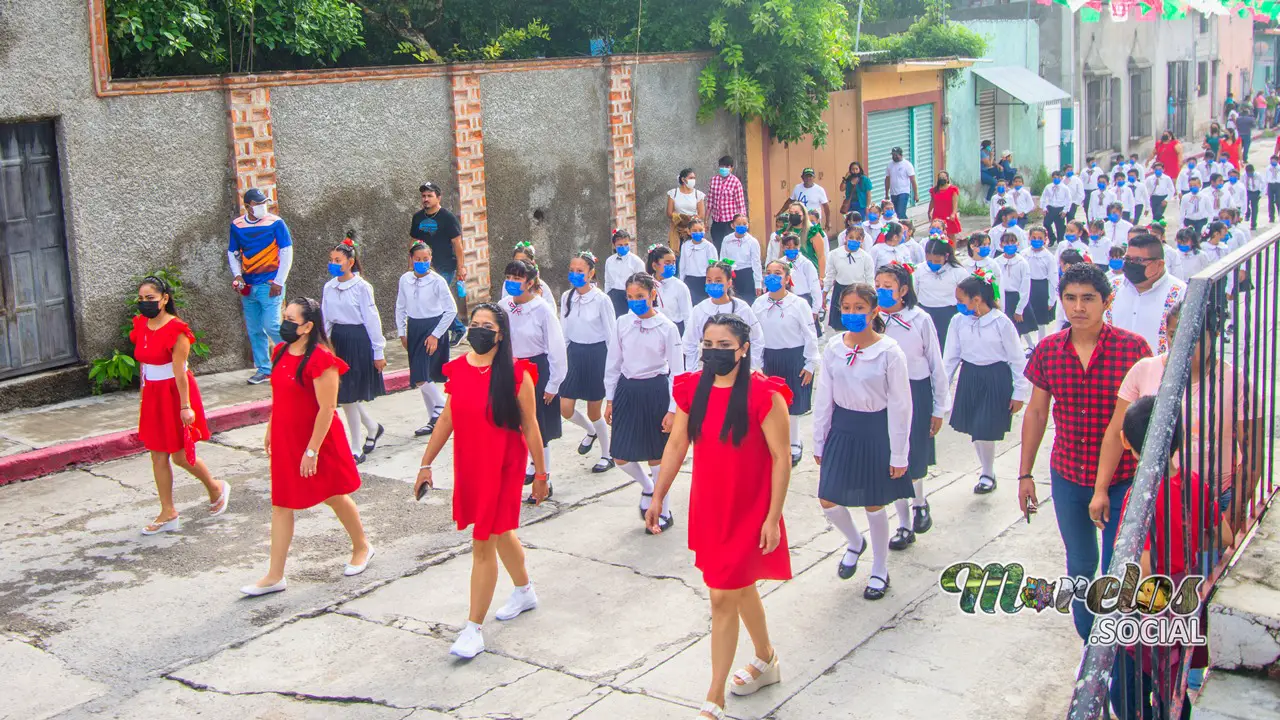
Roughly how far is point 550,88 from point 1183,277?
7422 mm

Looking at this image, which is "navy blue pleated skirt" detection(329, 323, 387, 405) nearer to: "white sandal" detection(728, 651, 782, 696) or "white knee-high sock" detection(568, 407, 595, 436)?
"white knee-high sock" detection(568, 407, 595, 436)

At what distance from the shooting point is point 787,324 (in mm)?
9547

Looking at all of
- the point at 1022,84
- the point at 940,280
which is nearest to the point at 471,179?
the point at 940,280

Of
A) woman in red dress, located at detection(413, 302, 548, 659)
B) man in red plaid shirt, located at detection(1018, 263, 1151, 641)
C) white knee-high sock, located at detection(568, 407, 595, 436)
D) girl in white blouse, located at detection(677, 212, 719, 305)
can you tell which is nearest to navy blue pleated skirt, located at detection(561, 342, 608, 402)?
white knee-high sock, located at detection(568, 407, 595, 436)

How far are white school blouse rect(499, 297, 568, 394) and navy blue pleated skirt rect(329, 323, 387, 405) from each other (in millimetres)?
1403

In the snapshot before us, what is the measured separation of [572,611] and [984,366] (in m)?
3.56

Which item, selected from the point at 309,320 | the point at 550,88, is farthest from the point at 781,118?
the point at 309,320

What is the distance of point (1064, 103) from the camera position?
31.3 m

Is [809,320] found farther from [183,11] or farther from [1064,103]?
[1064,103]

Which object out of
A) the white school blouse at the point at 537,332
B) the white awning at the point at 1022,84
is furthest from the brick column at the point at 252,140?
the white awning at the point at 1022,84

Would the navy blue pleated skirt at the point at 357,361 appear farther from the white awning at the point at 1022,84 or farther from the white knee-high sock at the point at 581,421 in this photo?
the white awning at the point at 1022,84

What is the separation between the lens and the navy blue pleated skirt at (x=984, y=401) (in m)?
8.95

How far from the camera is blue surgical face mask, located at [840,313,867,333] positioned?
7.00m

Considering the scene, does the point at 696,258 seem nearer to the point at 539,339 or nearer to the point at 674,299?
the point at 674,299
